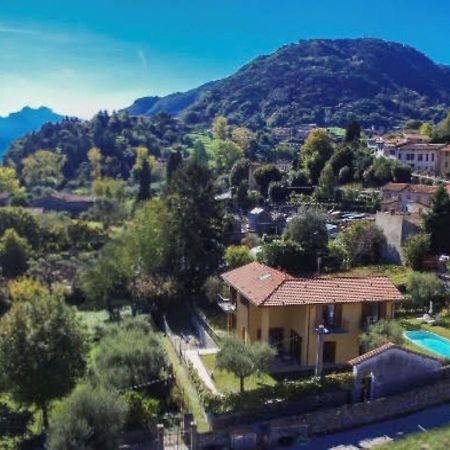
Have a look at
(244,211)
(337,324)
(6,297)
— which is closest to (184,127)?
(244,211)

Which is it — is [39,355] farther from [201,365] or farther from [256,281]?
[256,281]

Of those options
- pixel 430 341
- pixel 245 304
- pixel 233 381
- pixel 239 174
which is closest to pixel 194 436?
pixel 233 381

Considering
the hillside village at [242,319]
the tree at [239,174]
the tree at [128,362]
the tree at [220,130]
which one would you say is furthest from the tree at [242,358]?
the tree at [220,130]

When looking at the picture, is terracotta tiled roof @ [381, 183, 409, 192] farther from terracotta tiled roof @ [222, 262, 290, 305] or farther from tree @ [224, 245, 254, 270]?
terracotta tiled roof @ [222, 262, 290, 305]

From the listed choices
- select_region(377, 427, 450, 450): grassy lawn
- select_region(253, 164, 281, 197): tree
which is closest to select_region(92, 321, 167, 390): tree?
select_region(377, 427, 450, 450): grassy lawn

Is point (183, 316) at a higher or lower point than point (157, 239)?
lower

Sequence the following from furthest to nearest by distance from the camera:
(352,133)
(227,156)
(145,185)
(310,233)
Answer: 1. (227,156)
2. (145,185)
3. (352,133)
4. (310,233)

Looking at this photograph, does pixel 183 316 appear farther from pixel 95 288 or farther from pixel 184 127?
pixel 184 127
